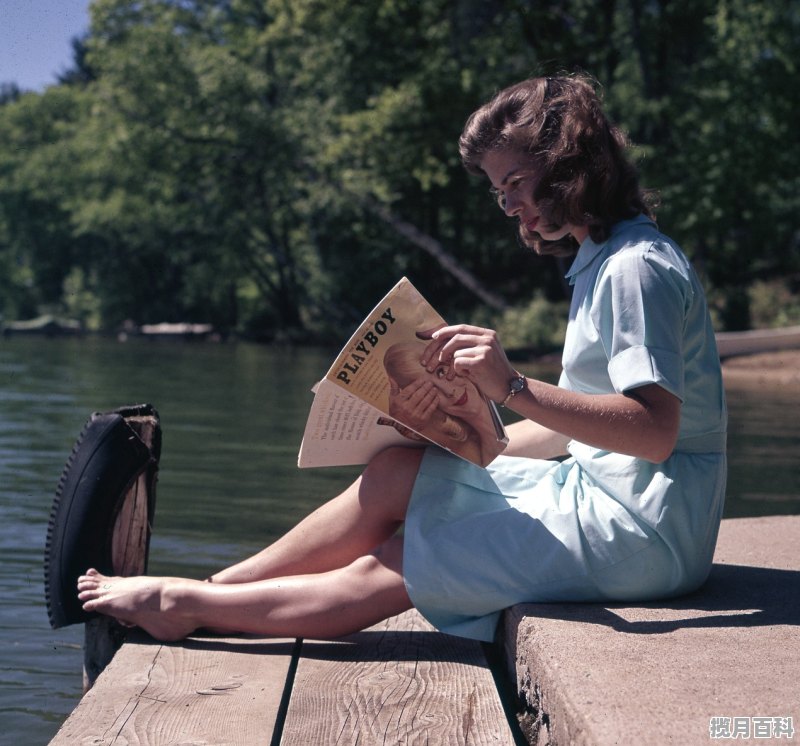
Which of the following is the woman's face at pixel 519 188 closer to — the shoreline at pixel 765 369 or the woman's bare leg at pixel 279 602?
the woman's bare leg at pixel 279 602

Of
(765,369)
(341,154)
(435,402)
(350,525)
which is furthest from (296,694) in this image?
(341,154)

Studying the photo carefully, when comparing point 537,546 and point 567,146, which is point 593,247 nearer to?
point 567,146

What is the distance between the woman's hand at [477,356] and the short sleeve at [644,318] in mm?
242

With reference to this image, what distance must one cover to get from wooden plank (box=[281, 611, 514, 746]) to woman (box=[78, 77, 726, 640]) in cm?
11

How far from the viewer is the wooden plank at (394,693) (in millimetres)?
2455

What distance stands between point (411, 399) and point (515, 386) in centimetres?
27

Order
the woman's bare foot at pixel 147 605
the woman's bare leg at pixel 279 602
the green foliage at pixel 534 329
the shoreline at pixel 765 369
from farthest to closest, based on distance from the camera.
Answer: the green foliage at pixel 534 329 < the shoreline at pixel 765 369 < the woman's bare foot at pixel 147 605 < the woman's bare leg at pixel 279 602

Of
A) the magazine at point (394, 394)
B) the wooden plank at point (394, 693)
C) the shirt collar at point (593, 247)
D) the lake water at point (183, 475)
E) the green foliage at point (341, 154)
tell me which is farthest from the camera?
the green foliage at point (341, 154)

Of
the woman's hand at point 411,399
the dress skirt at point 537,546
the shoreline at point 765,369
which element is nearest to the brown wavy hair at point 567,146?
the woman's hand at point 411,399

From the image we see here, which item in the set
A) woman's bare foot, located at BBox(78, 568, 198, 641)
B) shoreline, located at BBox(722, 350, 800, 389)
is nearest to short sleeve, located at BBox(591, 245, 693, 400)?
woman's bare foot, located at BBox(78, 568, 198, 641)

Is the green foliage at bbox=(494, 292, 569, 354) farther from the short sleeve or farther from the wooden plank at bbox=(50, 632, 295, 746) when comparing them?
the short sleeve

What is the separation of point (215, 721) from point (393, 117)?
22.0 m

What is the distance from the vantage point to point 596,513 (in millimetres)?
2795

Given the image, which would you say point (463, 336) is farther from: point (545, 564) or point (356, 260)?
point (356, 260)
